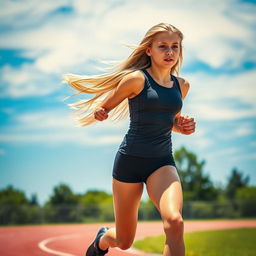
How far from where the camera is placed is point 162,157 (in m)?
5.12

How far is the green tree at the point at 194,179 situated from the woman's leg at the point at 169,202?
182 ft

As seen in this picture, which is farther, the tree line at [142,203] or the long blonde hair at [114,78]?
the tree line at [142,203]

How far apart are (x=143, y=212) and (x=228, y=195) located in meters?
30.6

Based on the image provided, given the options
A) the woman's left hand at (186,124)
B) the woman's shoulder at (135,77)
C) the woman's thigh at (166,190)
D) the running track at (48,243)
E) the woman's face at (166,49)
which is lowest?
the running track at (48,243)

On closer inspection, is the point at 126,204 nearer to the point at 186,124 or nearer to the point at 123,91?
the point at 186,124

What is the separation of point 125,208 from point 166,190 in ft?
2.31

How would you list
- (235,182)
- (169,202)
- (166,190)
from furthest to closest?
(235,182), (166,190), (169,202)

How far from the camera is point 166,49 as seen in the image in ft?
17.2

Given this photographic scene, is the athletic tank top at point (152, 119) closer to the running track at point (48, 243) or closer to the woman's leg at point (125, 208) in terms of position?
the woman's leg at point (125, 208)

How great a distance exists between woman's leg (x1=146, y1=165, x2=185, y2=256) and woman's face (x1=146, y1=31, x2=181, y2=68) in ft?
3.58

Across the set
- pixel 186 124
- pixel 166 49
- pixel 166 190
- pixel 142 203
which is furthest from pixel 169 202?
pixel 142 203

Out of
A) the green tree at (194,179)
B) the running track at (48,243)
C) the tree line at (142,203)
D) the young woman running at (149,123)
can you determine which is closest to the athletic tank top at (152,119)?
the young woman running at (149,123)

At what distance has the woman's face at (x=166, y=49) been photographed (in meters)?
5.23

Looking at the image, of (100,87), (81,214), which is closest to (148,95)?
(100,87)
